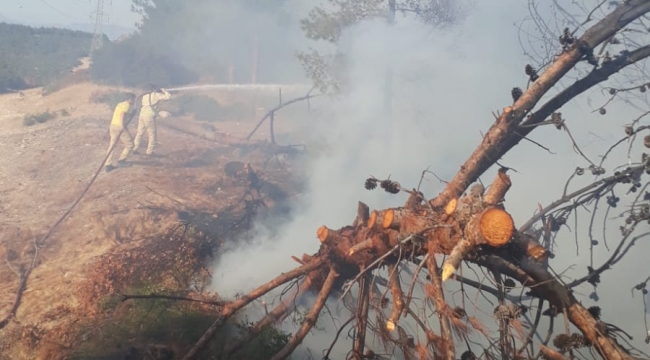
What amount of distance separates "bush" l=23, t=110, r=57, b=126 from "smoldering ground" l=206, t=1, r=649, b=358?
929 cm

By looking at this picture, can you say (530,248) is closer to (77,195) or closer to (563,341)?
(563,341)

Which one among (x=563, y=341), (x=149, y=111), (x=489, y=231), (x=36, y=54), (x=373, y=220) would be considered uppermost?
(x=36, y=54)

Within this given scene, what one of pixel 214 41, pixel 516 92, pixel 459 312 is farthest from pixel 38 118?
pixel 459 312

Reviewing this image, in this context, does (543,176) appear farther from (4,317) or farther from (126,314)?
(4,317)

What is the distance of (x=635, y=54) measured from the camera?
404 centimetres

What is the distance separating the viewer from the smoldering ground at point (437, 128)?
8930 mm

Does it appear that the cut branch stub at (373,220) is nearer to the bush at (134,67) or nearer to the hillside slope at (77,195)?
the hillside slope at (77,195)

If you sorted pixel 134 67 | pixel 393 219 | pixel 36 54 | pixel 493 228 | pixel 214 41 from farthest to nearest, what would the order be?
1. pixel 214 41
2. pixel 36 54
3. pixel 134 67
4. pixel 393 219
5. pixel 493 228

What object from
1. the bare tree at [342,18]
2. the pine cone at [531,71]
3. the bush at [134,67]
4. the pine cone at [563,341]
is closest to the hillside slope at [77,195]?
the bare tree at [342,18]

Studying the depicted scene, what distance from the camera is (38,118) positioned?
615 inches

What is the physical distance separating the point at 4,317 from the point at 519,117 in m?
6.01

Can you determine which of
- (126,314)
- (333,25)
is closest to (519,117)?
(126,314)

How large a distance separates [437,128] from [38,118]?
43.9ft

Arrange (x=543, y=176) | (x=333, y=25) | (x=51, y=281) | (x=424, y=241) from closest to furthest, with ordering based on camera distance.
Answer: (x=424, y=241) < (x=51, y=281) < (x=543, y=176) < (x=333, y=25)
